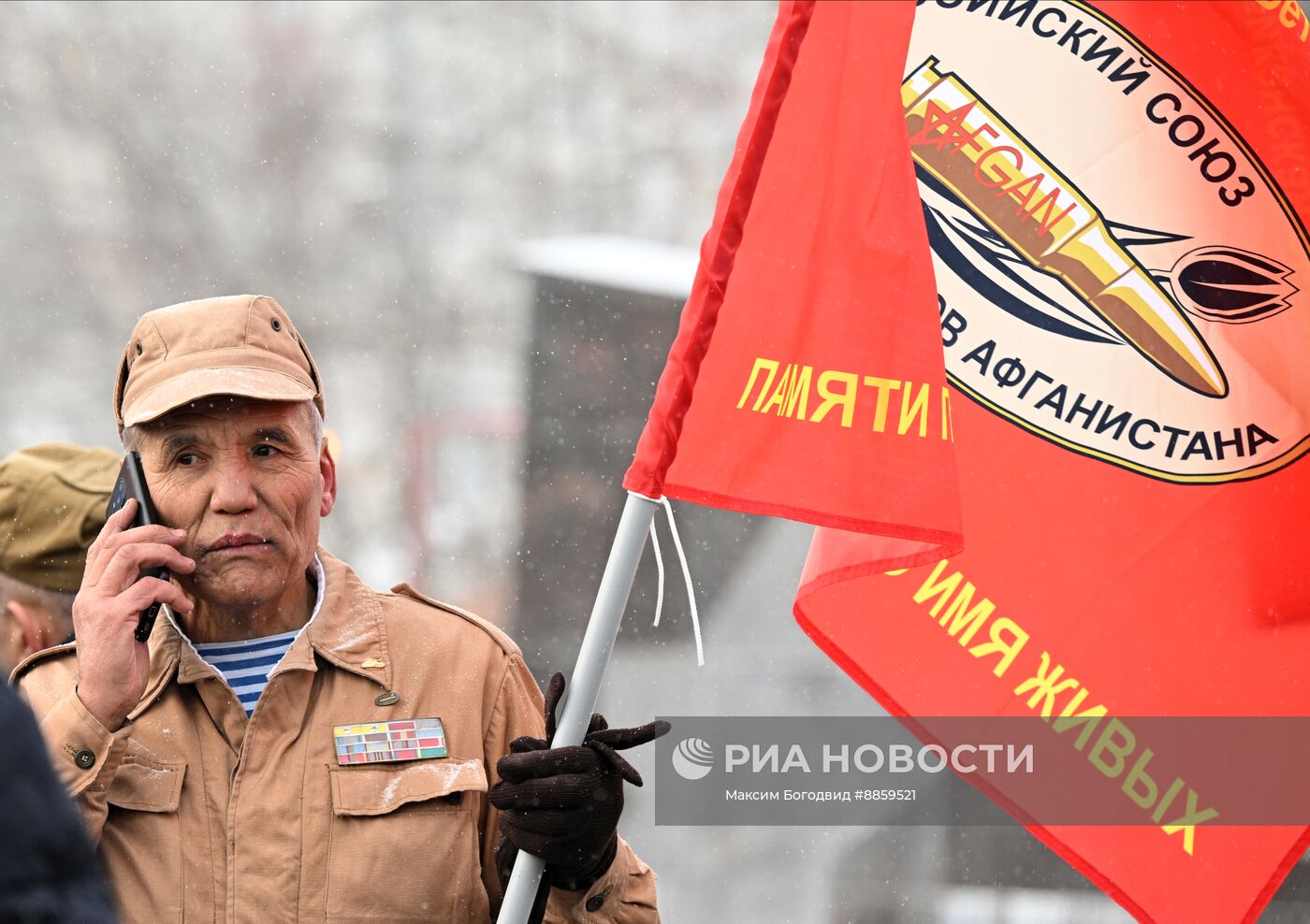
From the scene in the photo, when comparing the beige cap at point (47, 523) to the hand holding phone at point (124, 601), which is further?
the beige cap at point (47, 523)

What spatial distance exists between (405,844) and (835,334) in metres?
0.94

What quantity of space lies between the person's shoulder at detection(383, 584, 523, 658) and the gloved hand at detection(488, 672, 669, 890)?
376 mm

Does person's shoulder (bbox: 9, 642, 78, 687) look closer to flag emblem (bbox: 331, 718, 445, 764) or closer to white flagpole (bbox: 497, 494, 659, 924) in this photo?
flag emblem (bbox: 331, 718, 445, 764)

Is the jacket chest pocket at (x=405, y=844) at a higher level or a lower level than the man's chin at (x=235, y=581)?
lower

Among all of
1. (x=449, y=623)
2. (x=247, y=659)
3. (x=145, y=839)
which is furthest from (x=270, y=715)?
(x=449, y=623)

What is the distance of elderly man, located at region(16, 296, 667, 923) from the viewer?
215 centimetres

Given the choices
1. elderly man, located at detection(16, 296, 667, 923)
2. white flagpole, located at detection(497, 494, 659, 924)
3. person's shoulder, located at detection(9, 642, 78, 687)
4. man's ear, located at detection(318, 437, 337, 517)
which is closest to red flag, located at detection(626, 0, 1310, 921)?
white flagpole, located at detection(497, 494, 659, 924)

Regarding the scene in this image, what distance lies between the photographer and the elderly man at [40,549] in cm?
300

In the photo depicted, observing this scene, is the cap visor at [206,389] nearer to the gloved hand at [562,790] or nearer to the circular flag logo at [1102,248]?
the gloved hand at [562,790]

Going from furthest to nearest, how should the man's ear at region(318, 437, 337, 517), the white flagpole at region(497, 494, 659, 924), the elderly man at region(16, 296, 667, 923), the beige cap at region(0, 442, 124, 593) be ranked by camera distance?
1. the beige cap at region(0, 442, 124, 593)
2. the man's ear at region(318, 437, 337, 517)
3. the elderly man at region(16, 296, 667, 923)
4. the white flagpole at region(497, 494, 659, 924)

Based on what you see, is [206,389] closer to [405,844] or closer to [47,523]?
[405,844]

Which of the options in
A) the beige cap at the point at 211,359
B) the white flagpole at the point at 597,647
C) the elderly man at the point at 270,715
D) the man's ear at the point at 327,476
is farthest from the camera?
the man's ear at the point at 327,476

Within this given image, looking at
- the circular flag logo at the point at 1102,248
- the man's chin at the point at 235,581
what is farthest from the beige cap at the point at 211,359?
the circular flag logo at the point at 1102,248

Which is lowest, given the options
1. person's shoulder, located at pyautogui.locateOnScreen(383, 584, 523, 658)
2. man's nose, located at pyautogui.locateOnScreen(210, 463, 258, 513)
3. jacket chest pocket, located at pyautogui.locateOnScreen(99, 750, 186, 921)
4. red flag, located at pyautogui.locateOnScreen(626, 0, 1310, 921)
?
jacket chest pocket, located at pyautogui.locateOnScreen(99, 750, 186, 921)
